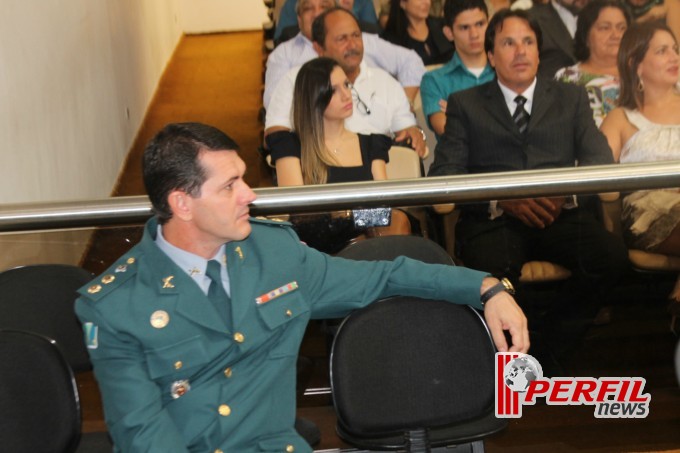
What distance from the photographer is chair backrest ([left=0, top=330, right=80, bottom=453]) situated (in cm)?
213

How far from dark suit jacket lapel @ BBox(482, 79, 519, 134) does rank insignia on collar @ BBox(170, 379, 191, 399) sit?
2.11 meters

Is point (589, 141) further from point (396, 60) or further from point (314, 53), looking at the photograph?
point (314, 53)

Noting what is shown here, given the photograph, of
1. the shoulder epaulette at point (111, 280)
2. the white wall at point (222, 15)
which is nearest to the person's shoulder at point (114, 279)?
the shoulder epaulette at point (111, 280)

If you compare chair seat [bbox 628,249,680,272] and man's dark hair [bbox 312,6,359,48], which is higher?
man's dark hair [bbox 312,6,359,48]

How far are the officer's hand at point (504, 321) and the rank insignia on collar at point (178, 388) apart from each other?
0.69m

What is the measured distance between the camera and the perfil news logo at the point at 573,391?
98.2 inches

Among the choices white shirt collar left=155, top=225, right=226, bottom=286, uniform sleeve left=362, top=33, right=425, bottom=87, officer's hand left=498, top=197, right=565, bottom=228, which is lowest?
officer's hand left=498, top=197, right=565, bottom=228

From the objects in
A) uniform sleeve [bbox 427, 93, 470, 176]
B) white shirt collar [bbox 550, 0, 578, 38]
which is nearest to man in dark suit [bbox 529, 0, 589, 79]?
white shirt collar [bbox 550, 0, 578, 38]

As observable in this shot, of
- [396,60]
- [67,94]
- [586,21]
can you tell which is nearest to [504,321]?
[396,60]

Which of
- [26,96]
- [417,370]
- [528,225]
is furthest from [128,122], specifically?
[417,370]

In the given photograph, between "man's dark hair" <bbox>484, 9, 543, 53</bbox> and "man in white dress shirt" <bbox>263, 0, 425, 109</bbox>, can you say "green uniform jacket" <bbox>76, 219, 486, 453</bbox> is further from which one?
"man in white dress shirt" <bbox>263, 0, 425, 109</bbox>

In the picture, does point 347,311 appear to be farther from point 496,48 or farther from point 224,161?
point 496,48

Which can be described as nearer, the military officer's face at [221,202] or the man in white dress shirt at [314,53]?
the military officer's face at [221,202]

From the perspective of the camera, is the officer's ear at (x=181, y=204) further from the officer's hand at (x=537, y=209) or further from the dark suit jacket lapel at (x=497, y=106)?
the dark suit jacket lapel at (x=497, y=106)
